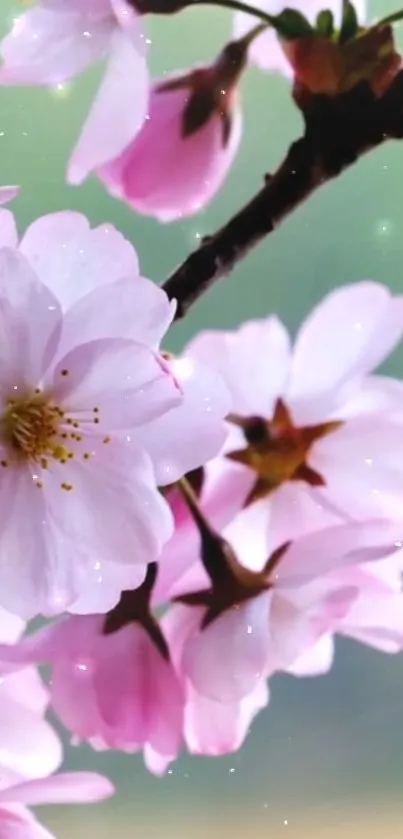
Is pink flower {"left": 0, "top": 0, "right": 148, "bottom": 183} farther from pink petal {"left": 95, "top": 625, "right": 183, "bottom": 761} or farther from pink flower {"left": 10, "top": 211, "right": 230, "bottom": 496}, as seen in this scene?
pink petal {"left": 95, "top": 625, "right": 183, "bottom": 761}

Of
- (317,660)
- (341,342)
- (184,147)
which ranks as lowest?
(317,660)

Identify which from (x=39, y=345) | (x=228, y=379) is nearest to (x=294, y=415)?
(x=228, y=379)

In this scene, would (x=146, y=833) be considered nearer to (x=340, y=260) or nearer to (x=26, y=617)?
(x=26, y=617)

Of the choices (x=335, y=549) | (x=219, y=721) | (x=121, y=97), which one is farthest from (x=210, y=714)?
(x=121, y=97)

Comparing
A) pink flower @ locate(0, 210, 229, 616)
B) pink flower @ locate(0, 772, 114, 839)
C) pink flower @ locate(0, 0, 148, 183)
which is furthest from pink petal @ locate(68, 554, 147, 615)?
pink flower @ locate(0, 0, 148, 183)

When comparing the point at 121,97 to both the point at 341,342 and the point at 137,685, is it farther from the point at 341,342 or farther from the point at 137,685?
the point at 137,685

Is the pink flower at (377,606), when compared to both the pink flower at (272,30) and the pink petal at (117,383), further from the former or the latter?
the pink flower at (272,30)

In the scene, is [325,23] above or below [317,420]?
above
